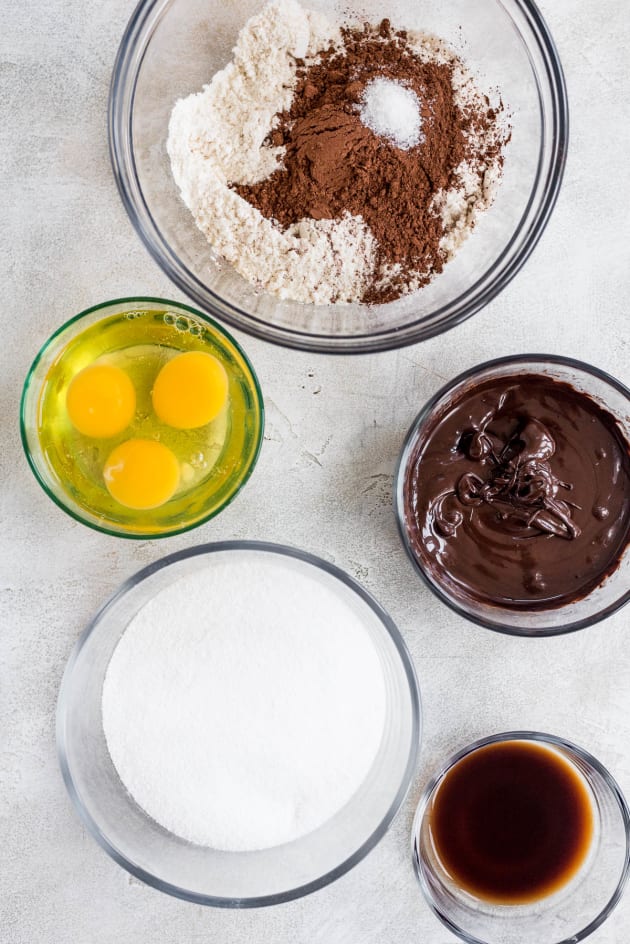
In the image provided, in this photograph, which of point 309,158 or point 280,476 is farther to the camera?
point 280,476

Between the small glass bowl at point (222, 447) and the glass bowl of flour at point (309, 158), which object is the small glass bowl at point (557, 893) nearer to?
the small glass bowl at point (222, 447)

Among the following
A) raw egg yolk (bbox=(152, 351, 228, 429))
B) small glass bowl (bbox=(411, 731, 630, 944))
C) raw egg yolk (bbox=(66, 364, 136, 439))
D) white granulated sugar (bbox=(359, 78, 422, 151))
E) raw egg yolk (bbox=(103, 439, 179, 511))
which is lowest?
small glass bowl (bbox=(411, 731, 630, 944))

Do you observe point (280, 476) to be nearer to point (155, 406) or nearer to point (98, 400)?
point (155, 406)

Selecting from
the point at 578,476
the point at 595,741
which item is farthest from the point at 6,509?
the point at 595,741

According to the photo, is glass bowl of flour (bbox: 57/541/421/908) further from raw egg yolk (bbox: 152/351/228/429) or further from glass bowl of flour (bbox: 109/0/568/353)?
glass bowl of flour (bbox: 109/0/568/353)

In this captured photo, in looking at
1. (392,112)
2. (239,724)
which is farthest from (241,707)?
(392,112)

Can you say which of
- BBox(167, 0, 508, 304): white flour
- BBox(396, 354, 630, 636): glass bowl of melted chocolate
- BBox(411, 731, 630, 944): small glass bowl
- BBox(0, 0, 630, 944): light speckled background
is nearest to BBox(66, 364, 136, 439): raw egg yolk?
BBox(0, 0, 630, 944): light speckled background
